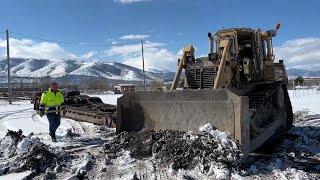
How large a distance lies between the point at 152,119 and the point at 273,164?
9.09 feet

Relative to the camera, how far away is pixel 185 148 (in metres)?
6.52

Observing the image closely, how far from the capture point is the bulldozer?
22.7 feet

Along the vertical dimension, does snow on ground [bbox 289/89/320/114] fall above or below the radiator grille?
below

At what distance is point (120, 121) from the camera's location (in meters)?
8.62

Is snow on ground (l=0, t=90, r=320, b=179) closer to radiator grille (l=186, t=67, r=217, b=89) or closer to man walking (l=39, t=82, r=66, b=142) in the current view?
man walking (l=39, t=82, r=66, b=142)

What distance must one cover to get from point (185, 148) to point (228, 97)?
1.25 metres

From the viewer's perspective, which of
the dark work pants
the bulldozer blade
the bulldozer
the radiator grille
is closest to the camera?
the bulldozer blade

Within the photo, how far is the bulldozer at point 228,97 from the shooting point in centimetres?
691

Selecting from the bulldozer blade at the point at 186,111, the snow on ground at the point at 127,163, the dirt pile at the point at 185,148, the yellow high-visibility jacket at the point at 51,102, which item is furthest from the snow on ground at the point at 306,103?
the yellow high-visibility jacket at the point at 51,102

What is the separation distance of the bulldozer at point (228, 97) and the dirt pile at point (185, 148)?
0.99ft

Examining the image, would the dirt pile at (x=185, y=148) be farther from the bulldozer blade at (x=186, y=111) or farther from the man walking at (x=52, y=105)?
the man walking at (x=52, y=105)

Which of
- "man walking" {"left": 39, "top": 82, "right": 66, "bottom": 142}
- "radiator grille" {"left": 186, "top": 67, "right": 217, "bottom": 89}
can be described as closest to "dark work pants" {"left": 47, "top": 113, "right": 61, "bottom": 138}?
"man walking" {"left": 39, "top": 82, "right": 66, "bottom": 142}

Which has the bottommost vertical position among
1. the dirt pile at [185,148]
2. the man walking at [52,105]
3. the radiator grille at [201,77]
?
the dirt pile at [185,148]

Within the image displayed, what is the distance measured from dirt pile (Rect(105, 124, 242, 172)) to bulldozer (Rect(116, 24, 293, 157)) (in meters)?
0.30
